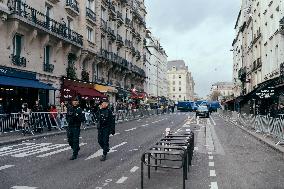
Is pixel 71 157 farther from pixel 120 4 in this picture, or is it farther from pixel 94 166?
pixel 120 4

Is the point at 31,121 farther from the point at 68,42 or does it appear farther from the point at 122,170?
the point at 68,42

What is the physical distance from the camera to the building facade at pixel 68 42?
23359 mm

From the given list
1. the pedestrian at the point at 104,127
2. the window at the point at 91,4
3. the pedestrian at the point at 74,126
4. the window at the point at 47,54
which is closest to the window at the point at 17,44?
the window at the point at 47,54

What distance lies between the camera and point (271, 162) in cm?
1085

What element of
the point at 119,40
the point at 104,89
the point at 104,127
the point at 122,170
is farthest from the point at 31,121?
the point at 119,40

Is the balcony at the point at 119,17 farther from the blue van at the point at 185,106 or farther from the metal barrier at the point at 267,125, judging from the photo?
the blue van at the point at 185,106

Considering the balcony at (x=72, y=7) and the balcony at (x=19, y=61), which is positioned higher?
the balcony at (x=72, y=7)

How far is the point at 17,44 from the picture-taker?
24219 millimetres

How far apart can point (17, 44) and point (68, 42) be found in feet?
20.8

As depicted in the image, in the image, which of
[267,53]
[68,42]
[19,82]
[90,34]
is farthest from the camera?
[90,34]

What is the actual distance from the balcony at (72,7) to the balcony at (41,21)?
181 cm

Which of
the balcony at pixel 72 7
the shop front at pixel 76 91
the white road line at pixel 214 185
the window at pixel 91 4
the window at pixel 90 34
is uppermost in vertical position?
the window at pixel 91 4

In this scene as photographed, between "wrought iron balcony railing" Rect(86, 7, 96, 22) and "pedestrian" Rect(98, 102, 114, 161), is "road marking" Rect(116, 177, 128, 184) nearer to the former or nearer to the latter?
"pedestrian" Rect(98, 102, 114, 161)

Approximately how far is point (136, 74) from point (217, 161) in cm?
4746
